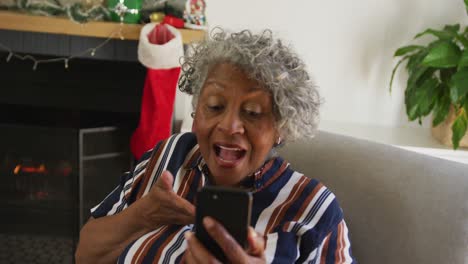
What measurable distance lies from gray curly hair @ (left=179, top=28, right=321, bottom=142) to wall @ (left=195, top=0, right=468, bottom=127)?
1.33 meters

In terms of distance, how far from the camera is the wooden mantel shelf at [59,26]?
1.98 metres

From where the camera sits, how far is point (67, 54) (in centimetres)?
207

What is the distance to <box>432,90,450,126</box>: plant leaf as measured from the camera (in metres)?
2.08

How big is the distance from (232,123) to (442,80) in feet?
4.71

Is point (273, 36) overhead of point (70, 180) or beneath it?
overhead

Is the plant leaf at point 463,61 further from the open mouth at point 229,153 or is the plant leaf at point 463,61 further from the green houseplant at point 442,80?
the open mouth at point 229,153

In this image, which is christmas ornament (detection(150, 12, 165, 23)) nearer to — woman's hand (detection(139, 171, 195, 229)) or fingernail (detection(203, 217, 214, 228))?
woman's hand (detection(139, 171, 195, 229))

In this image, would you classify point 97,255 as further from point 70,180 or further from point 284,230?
point 70,180

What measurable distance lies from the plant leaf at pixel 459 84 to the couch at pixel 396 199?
95cm

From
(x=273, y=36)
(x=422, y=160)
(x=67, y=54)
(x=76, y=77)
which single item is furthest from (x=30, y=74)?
(x=422, y=160)

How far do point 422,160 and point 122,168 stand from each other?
1.54 meters

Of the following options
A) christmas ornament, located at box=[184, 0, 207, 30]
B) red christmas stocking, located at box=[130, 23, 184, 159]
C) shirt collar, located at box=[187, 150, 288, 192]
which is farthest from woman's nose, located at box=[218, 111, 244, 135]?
christmas ornament, located at box=[184, 0, 207, 30]

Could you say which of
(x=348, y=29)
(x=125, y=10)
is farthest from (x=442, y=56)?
(x=125, y=10)

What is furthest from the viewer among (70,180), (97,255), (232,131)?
(70,180)
